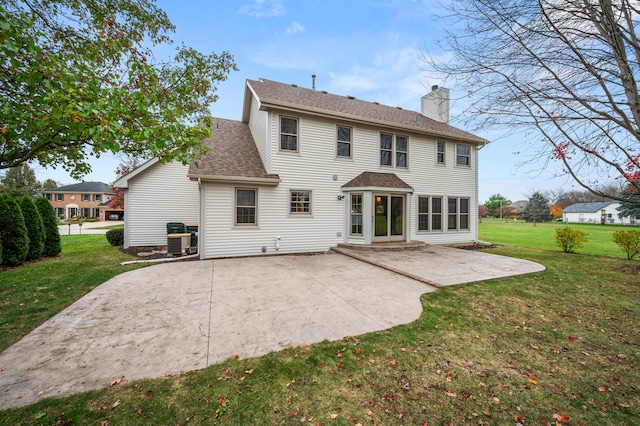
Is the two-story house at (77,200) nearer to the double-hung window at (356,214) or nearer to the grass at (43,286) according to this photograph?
the grass at (43,286)

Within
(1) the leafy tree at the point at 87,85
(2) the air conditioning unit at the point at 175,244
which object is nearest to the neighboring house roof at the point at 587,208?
(2) the air conditioning unit at the point at 175,244

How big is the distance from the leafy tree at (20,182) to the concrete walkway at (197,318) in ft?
129

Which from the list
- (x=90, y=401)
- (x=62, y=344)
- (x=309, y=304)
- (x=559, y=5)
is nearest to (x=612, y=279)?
(x=559, y=5)

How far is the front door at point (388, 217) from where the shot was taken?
34.1 feet

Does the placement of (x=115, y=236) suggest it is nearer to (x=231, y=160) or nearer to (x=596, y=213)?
(x=231, y=160)

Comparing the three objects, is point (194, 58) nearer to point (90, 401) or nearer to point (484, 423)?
point (90, 401)

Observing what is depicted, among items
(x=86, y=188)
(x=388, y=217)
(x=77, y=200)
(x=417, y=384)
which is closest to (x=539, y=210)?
(x=388, y=217)

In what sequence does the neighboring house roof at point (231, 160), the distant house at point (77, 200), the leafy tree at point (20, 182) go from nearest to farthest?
the neighboring house roof at point (231, 160) → the leafy tree at point (20, 182) → the distant house at point (77, 200)

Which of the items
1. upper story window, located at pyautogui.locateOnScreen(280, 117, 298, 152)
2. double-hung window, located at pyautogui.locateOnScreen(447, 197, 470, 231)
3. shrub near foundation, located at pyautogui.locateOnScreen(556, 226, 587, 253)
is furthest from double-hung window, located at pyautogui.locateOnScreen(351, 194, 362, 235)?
shrub near foundation, located at pyautogui.locateOnScreen(556, 226, 587, 253)

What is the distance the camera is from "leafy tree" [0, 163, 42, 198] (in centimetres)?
2997

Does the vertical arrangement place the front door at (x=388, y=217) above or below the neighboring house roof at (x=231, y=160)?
below

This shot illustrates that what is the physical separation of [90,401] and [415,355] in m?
3.35

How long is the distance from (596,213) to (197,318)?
7571cm

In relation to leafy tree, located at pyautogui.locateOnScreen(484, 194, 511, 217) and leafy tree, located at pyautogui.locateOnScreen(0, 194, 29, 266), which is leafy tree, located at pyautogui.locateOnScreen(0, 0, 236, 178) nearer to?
leafy tree, located at pyautogui.locateOnScreen(0, 194, 29, 266)
